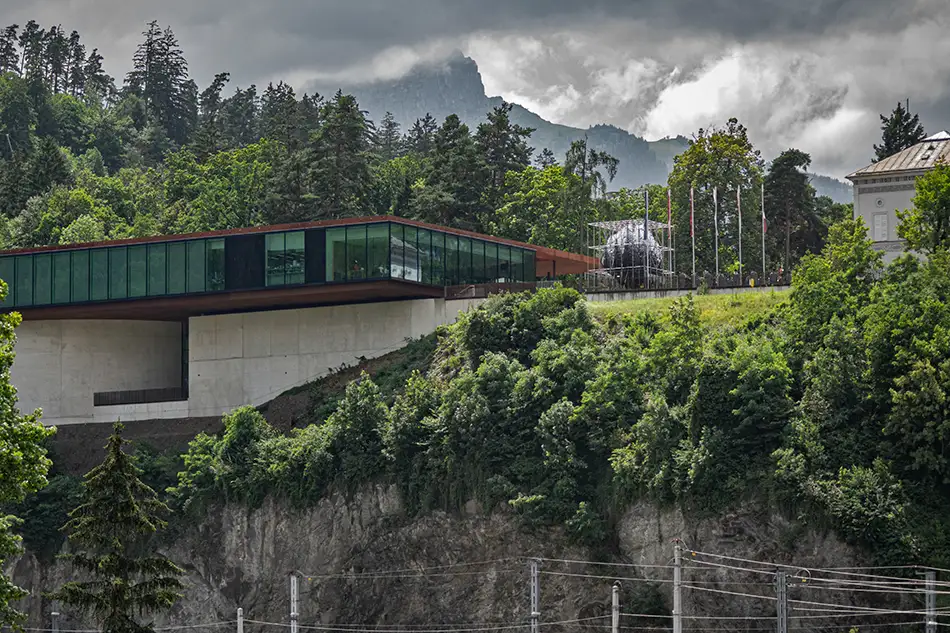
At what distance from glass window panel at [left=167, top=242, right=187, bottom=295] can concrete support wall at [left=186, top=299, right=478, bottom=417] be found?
4578 millimetres

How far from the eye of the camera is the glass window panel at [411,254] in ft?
298

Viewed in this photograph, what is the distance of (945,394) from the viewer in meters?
65.7

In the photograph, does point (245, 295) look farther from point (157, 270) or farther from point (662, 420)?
point (662, 420)

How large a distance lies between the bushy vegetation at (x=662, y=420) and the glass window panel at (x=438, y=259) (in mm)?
6616

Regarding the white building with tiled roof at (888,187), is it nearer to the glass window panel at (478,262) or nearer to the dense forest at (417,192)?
the dense forest at (417,192)

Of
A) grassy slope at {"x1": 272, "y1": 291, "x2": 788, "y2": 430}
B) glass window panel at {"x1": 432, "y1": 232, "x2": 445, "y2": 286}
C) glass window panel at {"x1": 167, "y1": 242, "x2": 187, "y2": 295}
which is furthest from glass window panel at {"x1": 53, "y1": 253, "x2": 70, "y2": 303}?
glass window panel at {"x1": 432, "y1": 232, "x2": 445, "y2": 286}

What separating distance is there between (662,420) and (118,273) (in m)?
39.2

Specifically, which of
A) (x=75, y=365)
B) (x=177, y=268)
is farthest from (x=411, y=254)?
(x=75, y=365)

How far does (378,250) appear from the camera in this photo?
8962 cm

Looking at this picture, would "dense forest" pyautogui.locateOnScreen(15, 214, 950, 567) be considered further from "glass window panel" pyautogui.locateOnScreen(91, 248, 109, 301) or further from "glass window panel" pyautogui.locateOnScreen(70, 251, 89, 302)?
"glass window panel" pyautogui.locateOnScreen(70, 251, 89, 302)

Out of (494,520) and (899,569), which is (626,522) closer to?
(494,520)

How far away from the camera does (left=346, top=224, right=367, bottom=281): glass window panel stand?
89.6 metres

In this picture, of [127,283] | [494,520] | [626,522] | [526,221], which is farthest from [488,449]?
[526,221]

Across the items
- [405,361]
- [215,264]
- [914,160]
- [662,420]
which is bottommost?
[662,420]
